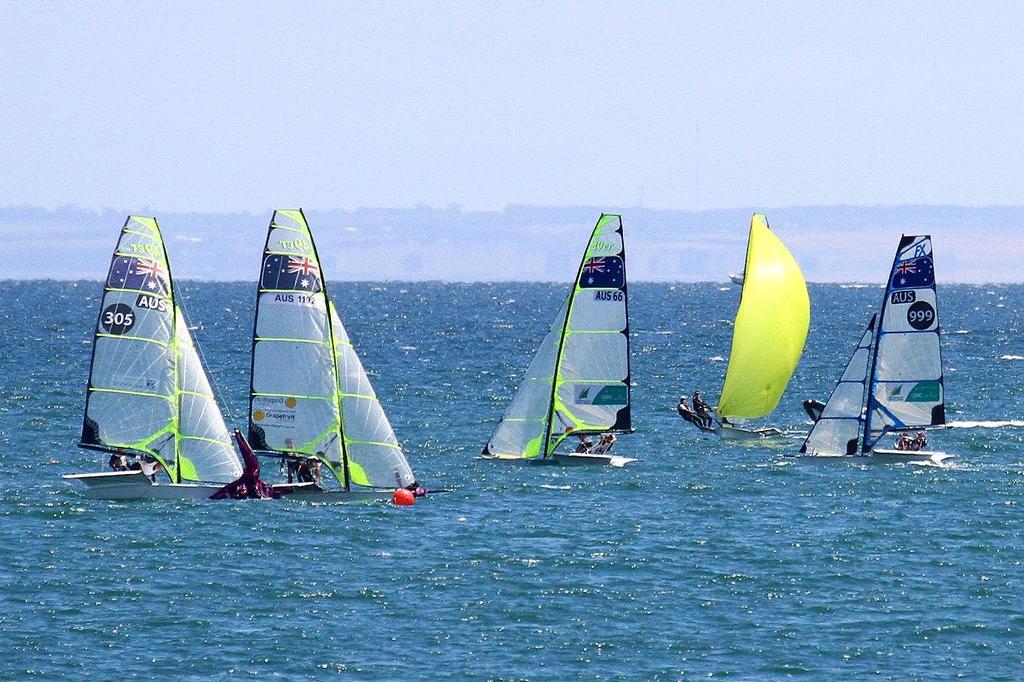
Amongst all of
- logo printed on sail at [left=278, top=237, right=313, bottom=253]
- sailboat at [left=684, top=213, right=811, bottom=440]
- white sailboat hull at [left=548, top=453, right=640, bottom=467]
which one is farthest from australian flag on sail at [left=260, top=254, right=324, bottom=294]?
sailboat at [left=684, top=213, right=811, bottom=440]

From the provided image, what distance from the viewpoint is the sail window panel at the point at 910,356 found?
55.3 metres

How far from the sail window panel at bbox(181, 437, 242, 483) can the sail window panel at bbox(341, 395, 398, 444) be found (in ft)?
10.9

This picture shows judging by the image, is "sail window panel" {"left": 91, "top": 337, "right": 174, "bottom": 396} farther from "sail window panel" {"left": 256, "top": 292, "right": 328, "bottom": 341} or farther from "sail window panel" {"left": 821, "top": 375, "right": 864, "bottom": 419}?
"sail window panel" {"left": 821, "top": 375, "right": 864, "bottom": 419}

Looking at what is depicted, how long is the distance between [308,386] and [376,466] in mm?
2874

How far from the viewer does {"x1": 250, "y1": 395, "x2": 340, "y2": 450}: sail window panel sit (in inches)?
1826

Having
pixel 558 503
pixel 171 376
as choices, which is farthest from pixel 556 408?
pixel 171 376

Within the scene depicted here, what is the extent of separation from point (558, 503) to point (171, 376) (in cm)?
1123

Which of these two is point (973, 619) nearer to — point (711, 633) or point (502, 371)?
point (711, 633)

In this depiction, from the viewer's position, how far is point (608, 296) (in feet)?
180

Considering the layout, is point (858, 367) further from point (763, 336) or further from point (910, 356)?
point (763, 336)

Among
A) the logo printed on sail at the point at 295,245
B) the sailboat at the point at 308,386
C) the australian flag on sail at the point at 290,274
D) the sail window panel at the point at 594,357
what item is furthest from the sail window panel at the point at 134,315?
the sail window panel at the point at 594,357

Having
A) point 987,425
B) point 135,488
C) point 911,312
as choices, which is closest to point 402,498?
point 135,488

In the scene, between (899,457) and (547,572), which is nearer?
(547,572)

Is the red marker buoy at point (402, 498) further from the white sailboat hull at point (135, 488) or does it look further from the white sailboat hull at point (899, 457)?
the white sailboat hull at point (899, 457)
